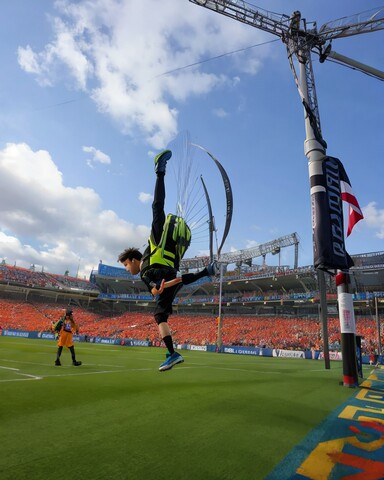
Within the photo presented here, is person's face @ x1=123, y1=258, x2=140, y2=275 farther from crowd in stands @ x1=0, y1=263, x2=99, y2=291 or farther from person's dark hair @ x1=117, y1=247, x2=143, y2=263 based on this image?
crowd in stands @ x1=0, y1=263, x2=99, y2=291

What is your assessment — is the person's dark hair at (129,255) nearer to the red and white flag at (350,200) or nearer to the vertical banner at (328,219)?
the vertical banner at (328,219)

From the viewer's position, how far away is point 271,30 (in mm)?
13109

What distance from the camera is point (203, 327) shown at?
51.2 metres

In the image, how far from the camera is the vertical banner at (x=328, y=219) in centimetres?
762

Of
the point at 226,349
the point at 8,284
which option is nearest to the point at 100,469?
the point at 226,349

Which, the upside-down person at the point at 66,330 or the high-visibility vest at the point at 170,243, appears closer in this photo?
the high-visibility vest at the point at 170,243

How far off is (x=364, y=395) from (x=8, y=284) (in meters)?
71.3

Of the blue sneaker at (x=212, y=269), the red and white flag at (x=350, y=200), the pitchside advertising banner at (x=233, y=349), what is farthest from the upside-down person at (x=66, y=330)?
the pitchside advertising banner at (x=233, y=349)

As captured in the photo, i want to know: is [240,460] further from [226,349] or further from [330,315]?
[330,315]

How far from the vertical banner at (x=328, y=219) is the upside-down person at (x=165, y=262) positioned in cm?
400

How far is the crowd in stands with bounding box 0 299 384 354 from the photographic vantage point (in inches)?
1476

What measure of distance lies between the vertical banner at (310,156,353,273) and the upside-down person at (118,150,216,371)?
A: 13.1 ft

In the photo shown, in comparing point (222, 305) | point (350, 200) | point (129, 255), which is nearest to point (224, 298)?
point (222, 305)

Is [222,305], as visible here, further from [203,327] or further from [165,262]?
[165,262]
